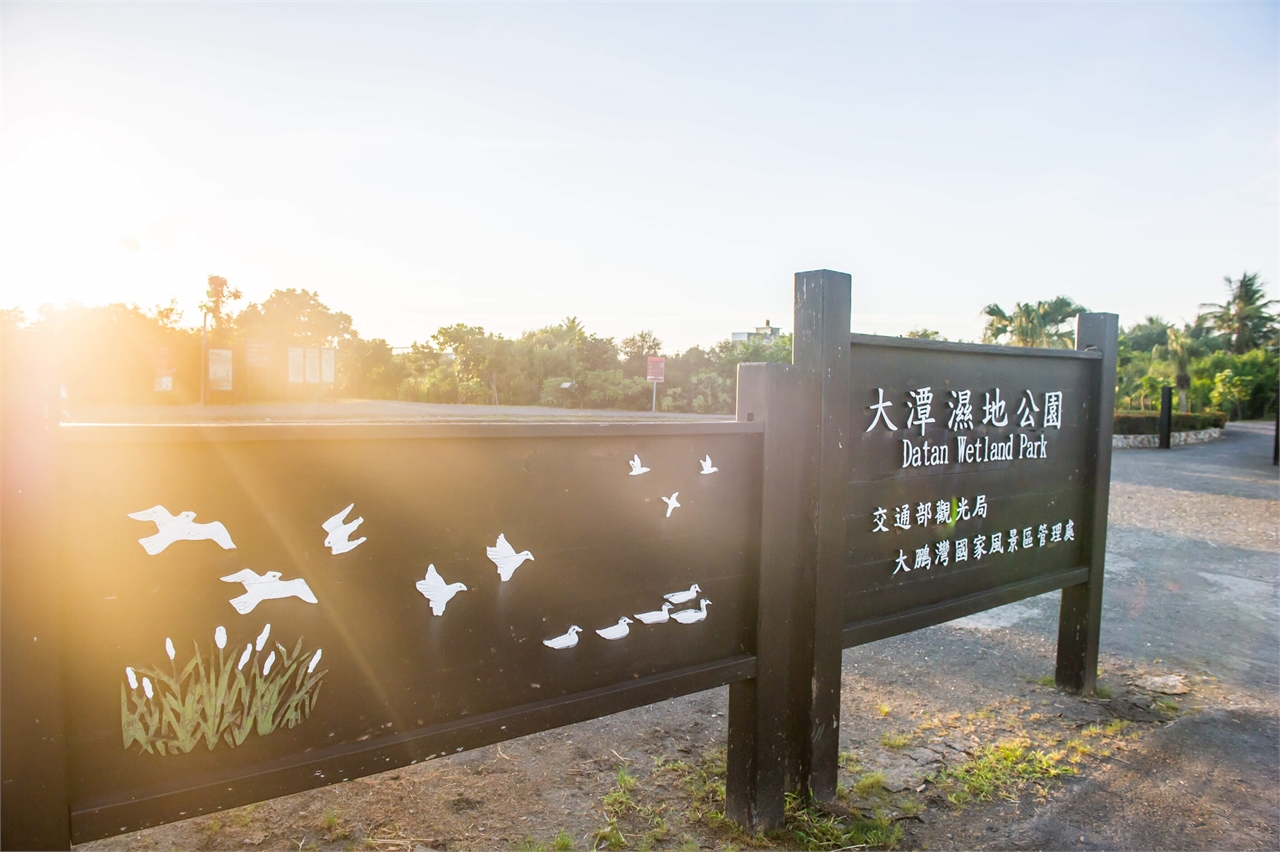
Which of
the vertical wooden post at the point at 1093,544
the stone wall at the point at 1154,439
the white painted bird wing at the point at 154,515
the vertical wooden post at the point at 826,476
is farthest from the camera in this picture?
the stone wall at the point at 1154,439

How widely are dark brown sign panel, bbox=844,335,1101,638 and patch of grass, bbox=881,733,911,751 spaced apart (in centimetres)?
61

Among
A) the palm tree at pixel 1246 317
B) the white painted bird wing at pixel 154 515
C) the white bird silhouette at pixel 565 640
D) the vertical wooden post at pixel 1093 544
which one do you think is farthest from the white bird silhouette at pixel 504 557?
the palm tree at pixel 1246 317

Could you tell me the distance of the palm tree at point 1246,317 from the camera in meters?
53.3

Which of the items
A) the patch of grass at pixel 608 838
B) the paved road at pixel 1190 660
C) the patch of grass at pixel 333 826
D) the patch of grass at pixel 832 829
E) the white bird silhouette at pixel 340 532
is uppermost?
the white bird silhouette at pixel 340 532

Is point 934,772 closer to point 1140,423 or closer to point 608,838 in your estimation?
point 608,838

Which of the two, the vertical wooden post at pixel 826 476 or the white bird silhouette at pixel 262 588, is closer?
the white bird silhouette at pixel 262 588

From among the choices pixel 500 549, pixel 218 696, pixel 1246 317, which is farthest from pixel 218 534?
pixel 1246 317

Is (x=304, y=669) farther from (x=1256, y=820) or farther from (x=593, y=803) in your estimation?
(x=1256, y=820)

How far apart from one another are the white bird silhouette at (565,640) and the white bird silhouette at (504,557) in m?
0.23

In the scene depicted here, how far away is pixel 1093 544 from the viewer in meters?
3.78

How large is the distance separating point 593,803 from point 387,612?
50.0 inches

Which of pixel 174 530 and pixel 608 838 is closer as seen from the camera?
pixel 174 530

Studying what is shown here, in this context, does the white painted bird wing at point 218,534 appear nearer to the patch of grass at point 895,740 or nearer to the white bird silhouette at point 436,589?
the white bird silhouette at point 436,589

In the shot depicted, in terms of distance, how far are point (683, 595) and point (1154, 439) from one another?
69.0 feet
